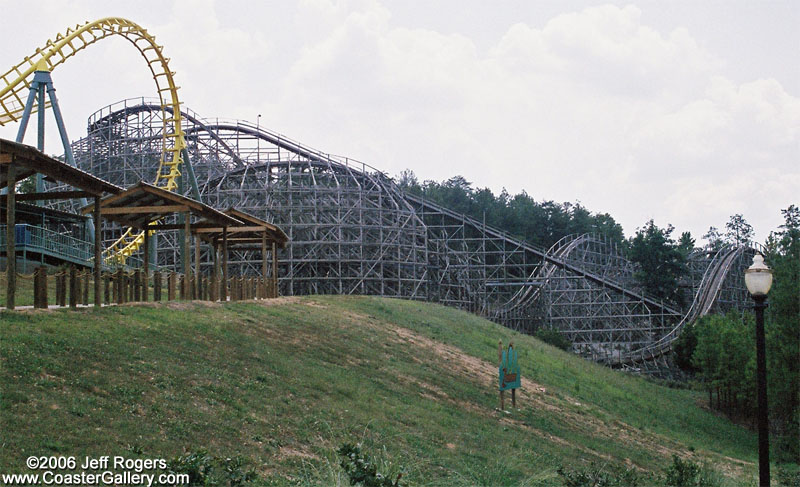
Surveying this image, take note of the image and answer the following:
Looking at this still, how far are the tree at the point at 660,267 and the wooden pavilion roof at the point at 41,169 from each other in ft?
155

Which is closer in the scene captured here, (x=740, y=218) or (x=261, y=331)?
(x=261, y=331)

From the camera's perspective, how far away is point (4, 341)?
33.3 ft

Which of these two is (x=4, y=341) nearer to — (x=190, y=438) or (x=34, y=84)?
(x=190, y=438)

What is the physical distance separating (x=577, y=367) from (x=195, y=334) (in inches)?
727

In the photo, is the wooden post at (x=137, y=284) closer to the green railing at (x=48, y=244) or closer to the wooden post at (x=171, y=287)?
the wooden post at (x=171, y=287)

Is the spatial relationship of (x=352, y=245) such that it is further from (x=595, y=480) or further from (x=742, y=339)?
(x=595, y=480)

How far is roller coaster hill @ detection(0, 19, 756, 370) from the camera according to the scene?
44.1 meters

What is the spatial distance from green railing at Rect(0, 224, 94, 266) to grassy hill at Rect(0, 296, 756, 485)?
6.65 metres

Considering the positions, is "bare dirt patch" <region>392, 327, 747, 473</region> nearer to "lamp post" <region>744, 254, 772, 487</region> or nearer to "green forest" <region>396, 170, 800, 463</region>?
"green forest" <region>396, 170, 800, 463</region>

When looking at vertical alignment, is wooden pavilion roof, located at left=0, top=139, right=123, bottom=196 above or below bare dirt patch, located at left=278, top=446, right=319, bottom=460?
above

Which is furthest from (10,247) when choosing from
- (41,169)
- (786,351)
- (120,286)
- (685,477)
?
(786,351)

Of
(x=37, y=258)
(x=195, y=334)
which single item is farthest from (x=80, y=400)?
(x=37, y=258)

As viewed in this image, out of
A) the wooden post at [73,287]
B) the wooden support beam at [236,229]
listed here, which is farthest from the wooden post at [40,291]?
the wooden support beam at [236,229]

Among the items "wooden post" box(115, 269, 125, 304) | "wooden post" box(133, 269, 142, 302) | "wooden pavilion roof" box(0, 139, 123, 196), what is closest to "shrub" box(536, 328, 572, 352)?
"wooden post" box(133, 269, 142, 302)
